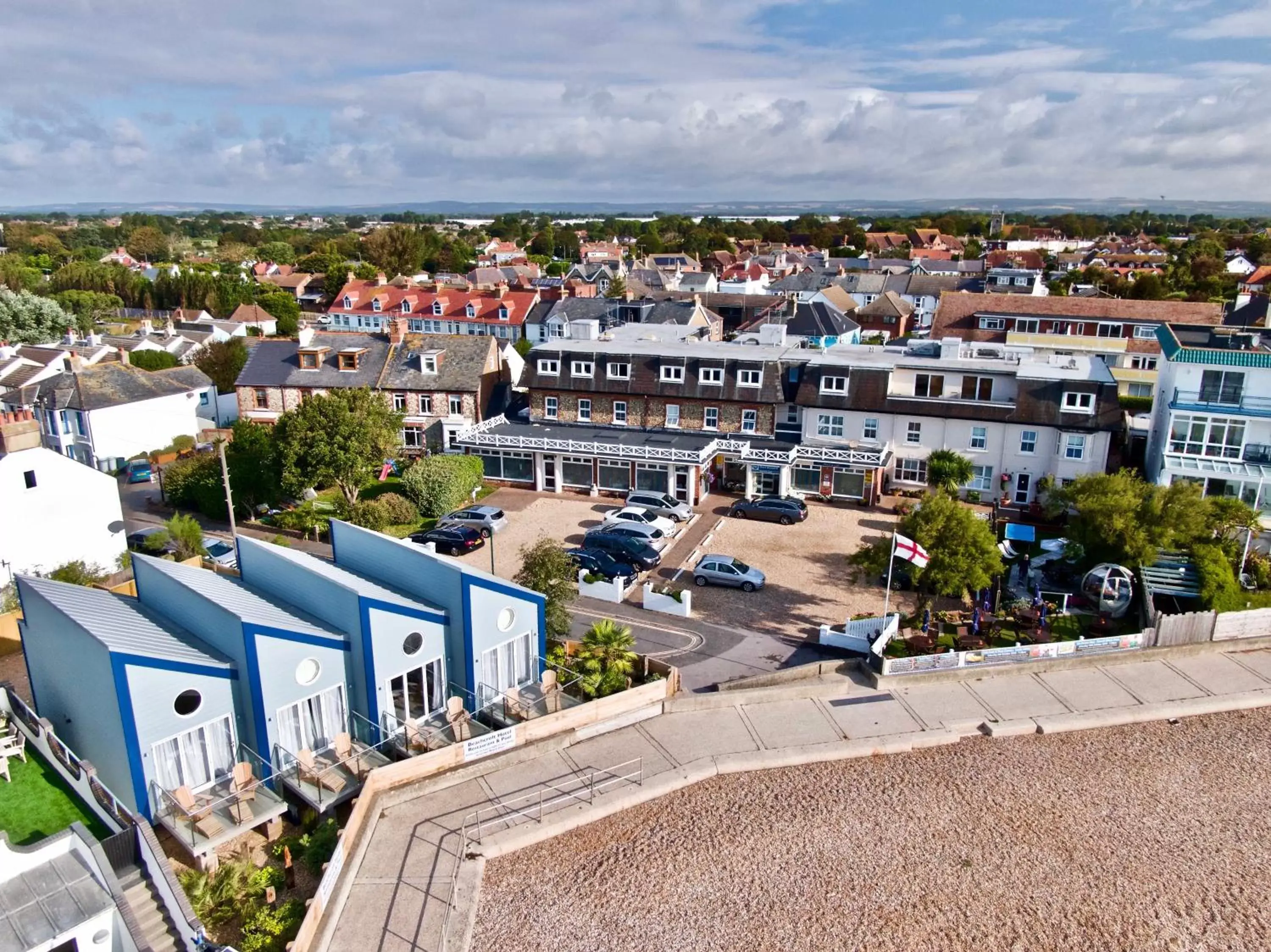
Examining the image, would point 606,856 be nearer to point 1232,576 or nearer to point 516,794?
point 516,794

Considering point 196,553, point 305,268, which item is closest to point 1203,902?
point 196,553

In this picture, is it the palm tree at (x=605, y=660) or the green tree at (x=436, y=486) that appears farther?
the green tree at (x=436, y=486)

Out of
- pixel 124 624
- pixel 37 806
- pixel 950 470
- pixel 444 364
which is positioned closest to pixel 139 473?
pixel 444 364

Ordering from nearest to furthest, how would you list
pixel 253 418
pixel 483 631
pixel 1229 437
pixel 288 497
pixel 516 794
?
pixel 516 794
pixel 483 631
pixel 1229 437
pixel 288 497
pixel 253 418

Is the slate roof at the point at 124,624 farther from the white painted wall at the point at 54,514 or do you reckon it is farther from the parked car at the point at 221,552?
the white painted wall at the point at 54,514

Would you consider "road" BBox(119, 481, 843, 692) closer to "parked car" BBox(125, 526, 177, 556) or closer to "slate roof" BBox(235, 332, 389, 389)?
"parked car" BBox(125, 526, 177, 556)

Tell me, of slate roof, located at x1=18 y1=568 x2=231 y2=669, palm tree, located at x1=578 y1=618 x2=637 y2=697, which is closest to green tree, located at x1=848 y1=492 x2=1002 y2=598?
palm tree, located at x1=578 y1=618 x2=637 y2=697

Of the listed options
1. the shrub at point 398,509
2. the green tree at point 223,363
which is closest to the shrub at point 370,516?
the shrub at point 398,509
